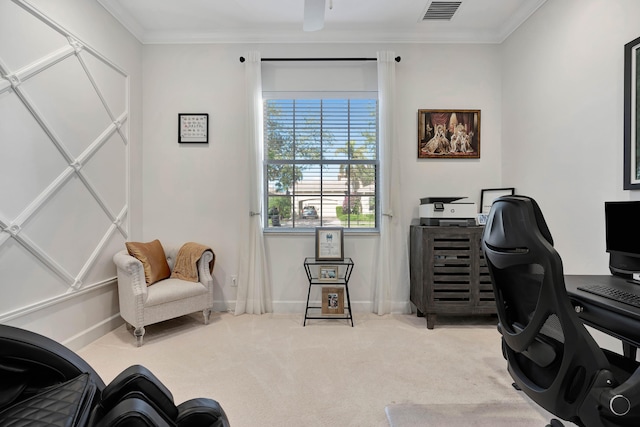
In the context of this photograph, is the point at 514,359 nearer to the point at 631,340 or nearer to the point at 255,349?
the point at 631,340

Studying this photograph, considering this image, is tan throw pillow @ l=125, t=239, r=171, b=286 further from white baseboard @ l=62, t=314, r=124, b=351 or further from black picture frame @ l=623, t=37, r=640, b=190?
black picture frame @ l=623, t=37, r=640, b=190

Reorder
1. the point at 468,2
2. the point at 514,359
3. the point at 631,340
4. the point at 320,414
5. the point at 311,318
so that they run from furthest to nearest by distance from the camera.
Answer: the point at 311,318 → the point at 468,2 → the point at 320,414 → the point at 514,359 → the point at 631,340

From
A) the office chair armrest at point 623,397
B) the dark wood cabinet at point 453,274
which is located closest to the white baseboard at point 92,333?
the dark wood cabinet at point 453,274

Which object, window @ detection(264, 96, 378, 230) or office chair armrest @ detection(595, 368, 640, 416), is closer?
office chair armrest @ detection(595, 368, 640, 416)

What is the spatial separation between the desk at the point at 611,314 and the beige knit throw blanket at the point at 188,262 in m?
2.85

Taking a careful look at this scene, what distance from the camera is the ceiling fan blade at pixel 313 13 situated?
6.46ft

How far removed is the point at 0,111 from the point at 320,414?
2.63 meters

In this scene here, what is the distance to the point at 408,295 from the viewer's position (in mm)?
3525

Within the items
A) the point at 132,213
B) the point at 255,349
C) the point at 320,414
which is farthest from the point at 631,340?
the point at 132,213

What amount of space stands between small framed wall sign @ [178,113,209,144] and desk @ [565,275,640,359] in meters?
3.40

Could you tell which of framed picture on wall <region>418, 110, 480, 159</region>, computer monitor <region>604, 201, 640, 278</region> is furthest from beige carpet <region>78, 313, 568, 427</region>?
framed picture on wall <region>418, 110, 480, 159</region>

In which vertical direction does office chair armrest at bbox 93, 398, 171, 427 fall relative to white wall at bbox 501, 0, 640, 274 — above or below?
below

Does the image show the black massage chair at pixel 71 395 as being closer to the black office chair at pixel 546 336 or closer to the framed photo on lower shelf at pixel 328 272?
the black office chair at pixel 546 336

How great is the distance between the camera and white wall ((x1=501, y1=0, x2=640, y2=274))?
7.09 ft
